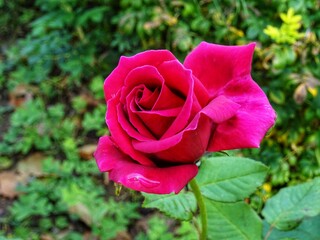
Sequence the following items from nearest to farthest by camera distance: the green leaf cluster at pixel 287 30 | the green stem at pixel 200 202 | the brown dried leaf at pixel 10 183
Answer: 1. the green stem at pixel 200 202
2. the green leaf cluster at pixel 287 30
3. the brown dried leaf at pixel 10 183

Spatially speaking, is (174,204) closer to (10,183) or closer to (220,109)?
(220,109)

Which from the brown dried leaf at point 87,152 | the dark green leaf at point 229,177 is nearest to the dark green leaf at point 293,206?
the dark green leaf at point 229,177

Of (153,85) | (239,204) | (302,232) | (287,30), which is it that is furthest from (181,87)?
(287,30)

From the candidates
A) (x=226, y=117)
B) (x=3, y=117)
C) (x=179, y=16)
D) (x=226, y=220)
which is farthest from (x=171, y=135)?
(x=3, y=117)

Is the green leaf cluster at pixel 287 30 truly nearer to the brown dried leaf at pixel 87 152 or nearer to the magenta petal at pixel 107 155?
the brown dried leaf at pixel 87 152

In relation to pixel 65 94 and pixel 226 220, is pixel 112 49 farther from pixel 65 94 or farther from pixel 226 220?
pixel 226 220

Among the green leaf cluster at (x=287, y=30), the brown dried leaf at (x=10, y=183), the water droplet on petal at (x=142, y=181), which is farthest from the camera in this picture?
the brown dried leaf at (x=10, y=183)

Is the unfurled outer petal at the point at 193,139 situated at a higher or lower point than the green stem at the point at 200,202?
higher
